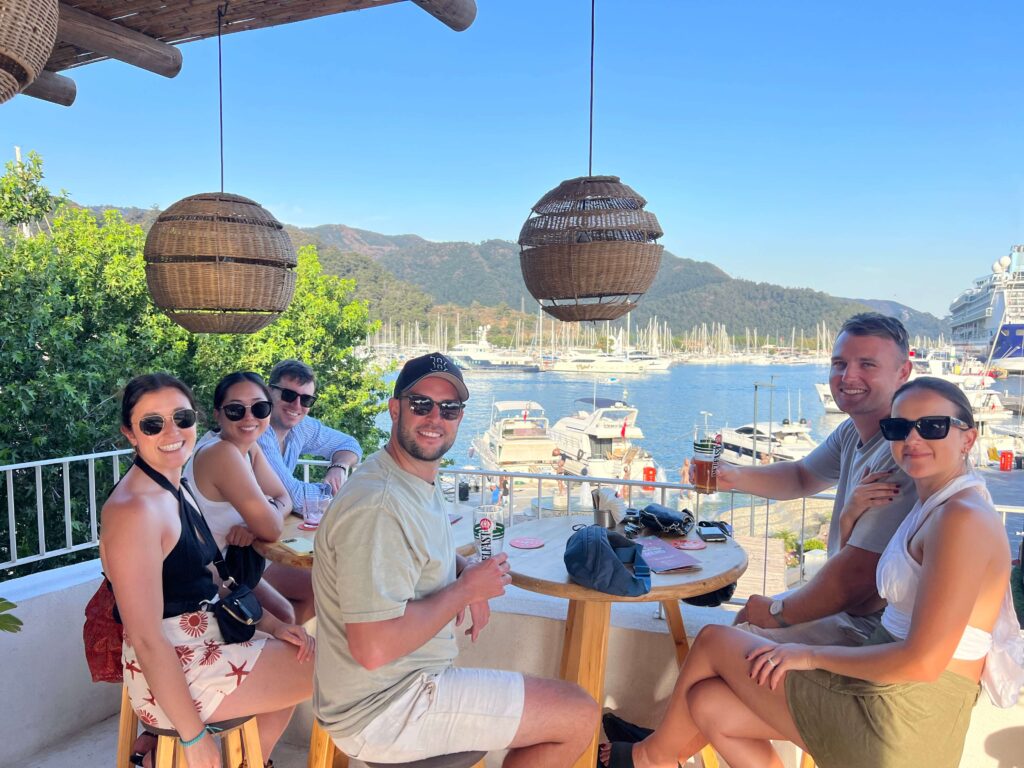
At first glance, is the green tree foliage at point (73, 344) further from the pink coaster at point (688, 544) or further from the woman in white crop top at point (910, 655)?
the woman in white crop top at point (910, 655)

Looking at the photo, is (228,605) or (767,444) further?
(767,444)

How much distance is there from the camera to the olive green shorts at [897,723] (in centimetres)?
135

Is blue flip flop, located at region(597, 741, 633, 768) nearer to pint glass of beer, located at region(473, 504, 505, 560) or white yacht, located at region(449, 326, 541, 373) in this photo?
pint glass of beer, located at region(473, 504, 505, 560)

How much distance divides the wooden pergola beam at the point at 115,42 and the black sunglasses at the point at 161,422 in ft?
5.26

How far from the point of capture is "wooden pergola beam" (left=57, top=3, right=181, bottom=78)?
244 centimetres

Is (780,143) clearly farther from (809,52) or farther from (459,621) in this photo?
(459,621)

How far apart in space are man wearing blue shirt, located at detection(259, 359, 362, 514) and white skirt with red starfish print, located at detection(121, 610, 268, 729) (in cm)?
84

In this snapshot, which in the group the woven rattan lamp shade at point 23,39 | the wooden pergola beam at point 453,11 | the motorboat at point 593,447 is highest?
the wooden pergola beam at point 453,11

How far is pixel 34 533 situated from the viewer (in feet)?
30.7

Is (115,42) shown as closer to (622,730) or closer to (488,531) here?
(488,531)

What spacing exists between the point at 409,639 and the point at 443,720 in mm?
195

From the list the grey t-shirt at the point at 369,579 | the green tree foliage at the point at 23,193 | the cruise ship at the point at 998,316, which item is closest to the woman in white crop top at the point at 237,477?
the grey t-shirt at the point at 369,579

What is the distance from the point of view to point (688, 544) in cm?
201

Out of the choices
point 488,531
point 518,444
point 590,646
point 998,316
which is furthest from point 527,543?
point 998,316
